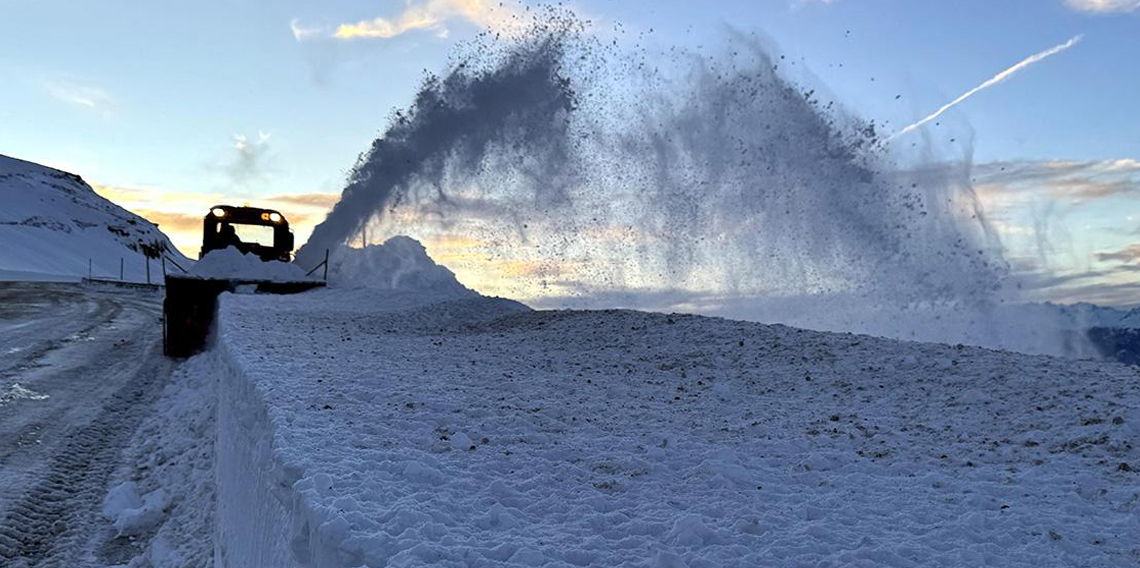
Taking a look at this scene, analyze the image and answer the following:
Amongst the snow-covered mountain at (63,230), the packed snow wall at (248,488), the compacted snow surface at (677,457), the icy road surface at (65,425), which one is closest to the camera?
the compacted snow surface at (677,457)

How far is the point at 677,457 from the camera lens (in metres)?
5.39

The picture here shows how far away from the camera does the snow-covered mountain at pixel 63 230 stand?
8694cm

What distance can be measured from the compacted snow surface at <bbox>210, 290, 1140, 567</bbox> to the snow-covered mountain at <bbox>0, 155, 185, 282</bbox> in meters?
73.2

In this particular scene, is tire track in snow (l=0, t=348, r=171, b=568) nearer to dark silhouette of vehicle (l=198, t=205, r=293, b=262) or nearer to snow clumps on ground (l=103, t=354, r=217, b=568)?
snow clumps on ground (l=103, t=354, r=217, b=568)

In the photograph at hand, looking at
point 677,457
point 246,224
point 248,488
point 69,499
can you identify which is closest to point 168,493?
point 69,499

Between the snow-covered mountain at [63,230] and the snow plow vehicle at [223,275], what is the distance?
2175 inches

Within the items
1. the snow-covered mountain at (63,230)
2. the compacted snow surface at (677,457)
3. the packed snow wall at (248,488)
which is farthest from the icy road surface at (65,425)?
the snow-covered mountain at (63,230)

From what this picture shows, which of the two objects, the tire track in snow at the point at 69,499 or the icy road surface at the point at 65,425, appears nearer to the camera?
the tire track in snow at the point at 69,499

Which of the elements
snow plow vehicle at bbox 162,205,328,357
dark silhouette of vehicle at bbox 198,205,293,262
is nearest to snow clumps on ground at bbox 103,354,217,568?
snow plow vehicle at bbox 162,205,328,357

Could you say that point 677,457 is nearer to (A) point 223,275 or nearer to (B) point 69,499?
(B) point 69,499

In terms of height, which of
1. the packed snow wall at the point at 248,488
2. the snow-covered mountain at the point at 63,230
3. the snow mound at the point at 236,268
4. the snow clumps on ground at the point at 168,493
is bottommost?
the snow clumps on ground at the point at 168,493

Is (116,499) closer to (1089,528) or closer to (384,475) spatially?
(384,475)

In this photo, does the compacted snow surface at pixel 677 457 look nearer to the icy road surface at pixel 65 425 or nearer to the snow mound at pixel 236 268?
the icy road surface at pixel 65 425

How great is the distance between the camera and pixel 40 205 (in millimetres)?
112938
